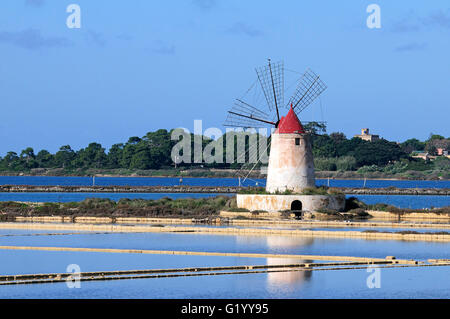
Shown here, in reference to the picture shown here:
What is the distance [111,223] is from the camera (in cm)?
3575

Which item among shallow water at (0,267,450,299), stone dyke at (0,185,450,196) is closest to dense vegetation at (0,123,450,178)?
stone dyke at (0,185,450,196)

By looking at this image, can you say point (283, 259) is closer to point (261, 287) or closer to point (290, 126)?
point (261, 287)

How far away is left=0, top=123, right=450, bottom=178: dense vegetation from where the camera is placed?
12406 centimetres

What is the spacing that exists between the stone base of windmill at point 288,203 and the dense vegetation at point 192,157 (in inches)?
2893

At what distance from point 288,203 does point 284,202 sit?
15 centimetres

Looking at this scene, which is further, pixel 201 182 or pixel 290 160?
pixel 201 182

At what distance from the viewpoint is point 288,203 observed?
3544cm

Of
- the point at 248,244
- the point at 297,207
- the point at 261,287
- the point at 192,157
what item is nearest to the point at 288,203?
the point at 297,207

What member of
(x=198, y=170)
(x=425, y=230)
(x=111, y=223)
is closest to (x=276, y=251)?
(x=425, y=230)

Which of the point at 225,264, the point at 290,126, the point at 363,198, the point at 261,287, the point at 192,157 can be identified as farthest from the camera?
the point at 192,157

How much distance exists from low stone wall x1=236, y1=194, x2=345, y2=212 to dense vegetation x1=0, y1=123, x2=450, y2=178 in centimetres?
7340

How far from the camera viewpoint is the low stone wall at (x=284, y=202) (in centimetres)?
3547

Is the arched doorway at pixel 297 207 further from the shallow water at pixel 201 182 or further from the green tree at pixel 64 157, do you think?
the green tree at pixel 64 157

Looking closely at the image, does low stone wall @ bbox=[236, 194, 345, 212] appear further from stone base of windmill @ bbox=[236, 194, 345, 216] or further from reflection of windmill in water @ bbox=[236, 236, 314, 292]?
reflection of windmill in water @ bbox=[236, 236, 314, 292]
